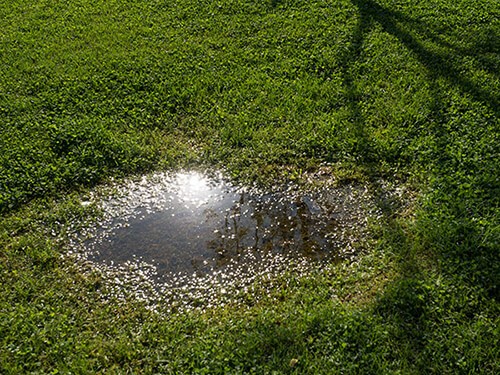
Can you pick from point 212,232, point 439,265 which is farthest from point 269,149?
point 439,265

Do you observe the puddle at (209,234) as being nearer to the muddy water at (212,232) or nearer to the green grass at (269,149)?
the muddy water at (212,232)

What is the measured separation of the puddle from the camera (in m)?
5.25

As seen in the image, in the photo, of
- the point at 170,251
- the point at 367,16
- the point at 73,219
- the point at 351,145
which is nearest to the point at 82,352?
the point at 170,251

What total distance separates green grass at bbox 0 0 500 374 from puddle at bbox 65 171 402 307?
248 mm

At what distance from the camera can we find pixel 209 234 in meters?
5.79

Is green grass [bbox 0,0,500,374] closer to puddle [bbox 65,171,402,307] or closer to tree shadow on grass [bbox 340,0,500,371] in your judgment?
tree shadow on grass [bbox 340,0,500,371]

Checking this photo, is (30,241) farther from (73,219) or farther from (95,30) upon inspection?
(95,30)

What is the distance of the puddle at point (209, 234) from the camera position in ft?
17.2

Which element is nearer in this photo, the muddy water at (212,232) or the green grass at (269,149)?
the green grass at (269,149)

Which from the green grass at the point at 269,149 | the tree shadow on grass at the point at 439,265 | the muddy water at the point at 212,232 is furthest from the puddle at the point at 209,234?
the tree shadow on grass at the point at 439,265

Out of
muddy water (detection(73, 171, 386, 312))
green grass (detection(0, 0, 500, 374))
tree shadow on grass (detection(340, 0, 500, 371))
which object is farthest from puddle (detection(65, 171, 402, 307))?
tree shadow on grass (detection(340, 0, 500, 371))

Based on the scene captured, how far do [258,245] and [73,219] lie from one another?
2.00m

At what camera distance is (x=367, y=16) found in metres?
10.1

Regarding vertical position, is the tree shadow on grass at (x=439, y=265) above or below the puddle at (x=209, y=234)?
below
